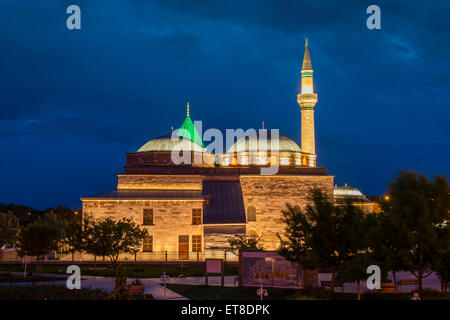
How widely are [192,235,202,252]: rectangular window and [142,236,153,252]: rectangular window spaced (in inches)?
118

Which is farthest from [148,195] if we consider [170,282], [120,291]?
[120,291]

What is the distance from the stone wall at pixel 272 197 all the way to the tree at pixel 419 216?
857 inches

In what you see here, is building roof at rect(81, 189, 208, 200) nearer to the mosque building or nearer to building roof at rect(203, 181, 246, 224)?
the mosque building

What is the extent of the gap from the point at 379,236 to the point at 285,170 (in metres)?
24.1

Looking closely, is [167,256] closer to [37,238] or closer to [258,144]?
[37,238]

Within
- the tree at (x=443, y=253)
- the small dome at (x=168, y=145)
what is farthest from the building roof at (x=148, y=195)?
the tree at (x=443, y=253)

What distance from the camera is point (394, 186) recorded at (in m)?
16.0

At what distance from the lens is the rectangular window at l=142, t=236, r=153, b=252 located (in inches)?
1316

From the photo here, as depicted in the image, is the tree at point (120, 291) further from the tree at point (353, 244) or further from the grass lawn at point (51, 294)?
the tree at point (353, 244)

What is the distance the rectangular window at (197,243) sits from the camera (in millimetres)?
33688

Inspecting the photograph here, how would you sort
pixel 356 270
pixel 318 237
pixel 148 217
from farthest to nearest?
pixel 148 217 < pixel 318 237 < pixel 356 270

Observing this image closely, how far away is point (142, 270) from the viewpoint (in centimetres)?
2588

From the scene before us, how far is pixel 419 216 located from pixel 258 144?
2919 cm
